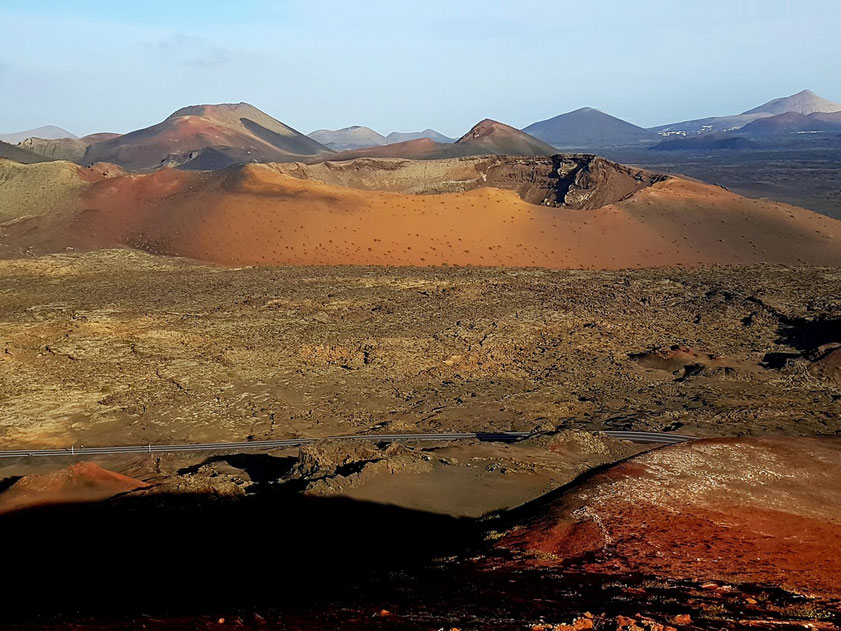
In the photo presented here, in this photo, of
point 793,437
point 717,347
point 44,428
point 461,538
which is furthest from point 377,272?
point 461,538

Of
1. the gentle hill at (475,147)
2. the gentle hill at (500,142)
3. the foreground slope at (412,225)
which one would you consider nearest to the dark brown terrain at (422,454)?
the foreground slope at (412,225)

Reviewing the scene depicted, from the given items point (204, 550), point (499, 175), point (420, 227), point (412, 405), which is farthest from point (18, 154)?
point (204, 550)

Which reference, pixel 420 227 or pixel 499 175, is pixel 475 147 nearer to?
pixel 499 175

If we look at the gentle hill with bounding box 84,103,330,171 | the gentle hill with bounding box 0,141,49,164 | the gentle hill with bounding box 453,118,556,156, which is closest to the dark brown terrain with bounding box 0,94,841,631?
the gentle hill with bounding box 0,141,49,164

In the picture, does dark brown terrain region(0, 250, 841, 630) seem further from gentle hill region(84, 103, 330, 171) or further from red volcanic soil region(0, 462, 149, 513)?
gentle hill region(84, 103, 330, 171)

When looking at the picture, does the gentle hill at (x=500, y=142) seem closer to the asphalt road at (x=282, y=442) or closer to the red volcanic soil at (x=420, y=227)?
the red volcanic soil at (x=420, y=227)
